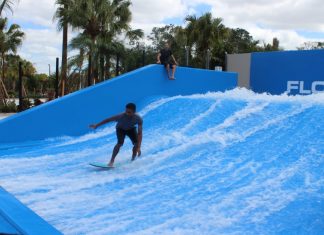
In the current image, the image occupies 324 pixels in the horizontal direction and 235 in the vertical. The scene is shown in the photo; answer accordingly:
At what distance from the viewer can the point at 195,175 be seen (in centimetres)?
609

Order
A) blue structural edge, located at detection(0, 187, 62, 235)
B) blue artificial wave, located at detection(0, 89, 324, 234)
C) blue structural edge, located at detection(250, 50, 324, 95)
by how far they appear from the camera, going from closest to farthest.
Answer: blue structural edge, located at detection(0, 187, 62, 235)
blue artificial wave, located at detection(0, 89, 324, 234)
blue structural edge, located at detection(250, 50, 324, 95)

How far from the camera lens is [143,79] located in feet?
38.0

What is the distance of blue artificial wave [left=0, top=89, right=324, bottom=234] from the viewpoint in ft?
14.5

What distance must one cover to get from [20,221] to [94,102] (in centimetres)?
687

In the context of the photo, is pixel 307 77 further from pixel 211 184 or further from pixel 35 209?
pixel 35 209

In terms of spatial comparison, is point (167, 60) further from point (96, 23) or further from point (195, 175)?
point (96, 23)

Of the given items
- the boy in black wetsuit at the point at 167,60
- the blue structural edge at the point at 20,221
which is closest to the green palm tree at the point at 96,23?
the boy in black wetsuit at the point at 167,60

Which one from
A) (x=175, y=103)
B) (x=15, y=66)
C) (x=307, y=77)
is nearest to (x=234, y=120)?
(x=175, y=103)

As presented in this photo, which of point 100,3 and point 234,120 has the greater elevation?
point 100,3

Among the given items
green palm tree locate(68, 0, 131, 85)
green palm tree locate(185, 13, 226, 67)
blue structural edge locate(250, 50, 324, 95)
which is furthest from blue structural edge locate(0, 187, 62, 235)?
green palm tree locate(185, 13, 226, 67)

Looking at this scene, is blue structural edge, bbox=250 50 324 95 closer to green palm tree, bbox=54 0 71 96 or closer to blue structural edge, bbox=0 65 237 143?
blue structural edge, bbox=0 65 237 143

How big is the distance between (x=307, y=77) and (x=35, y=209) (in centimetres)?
1159

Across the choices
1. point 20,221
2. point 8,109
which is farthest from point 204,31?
point 20,221

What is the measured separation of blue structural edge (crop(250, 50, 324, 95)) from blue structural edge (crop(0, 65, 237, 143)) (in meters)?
3.35
